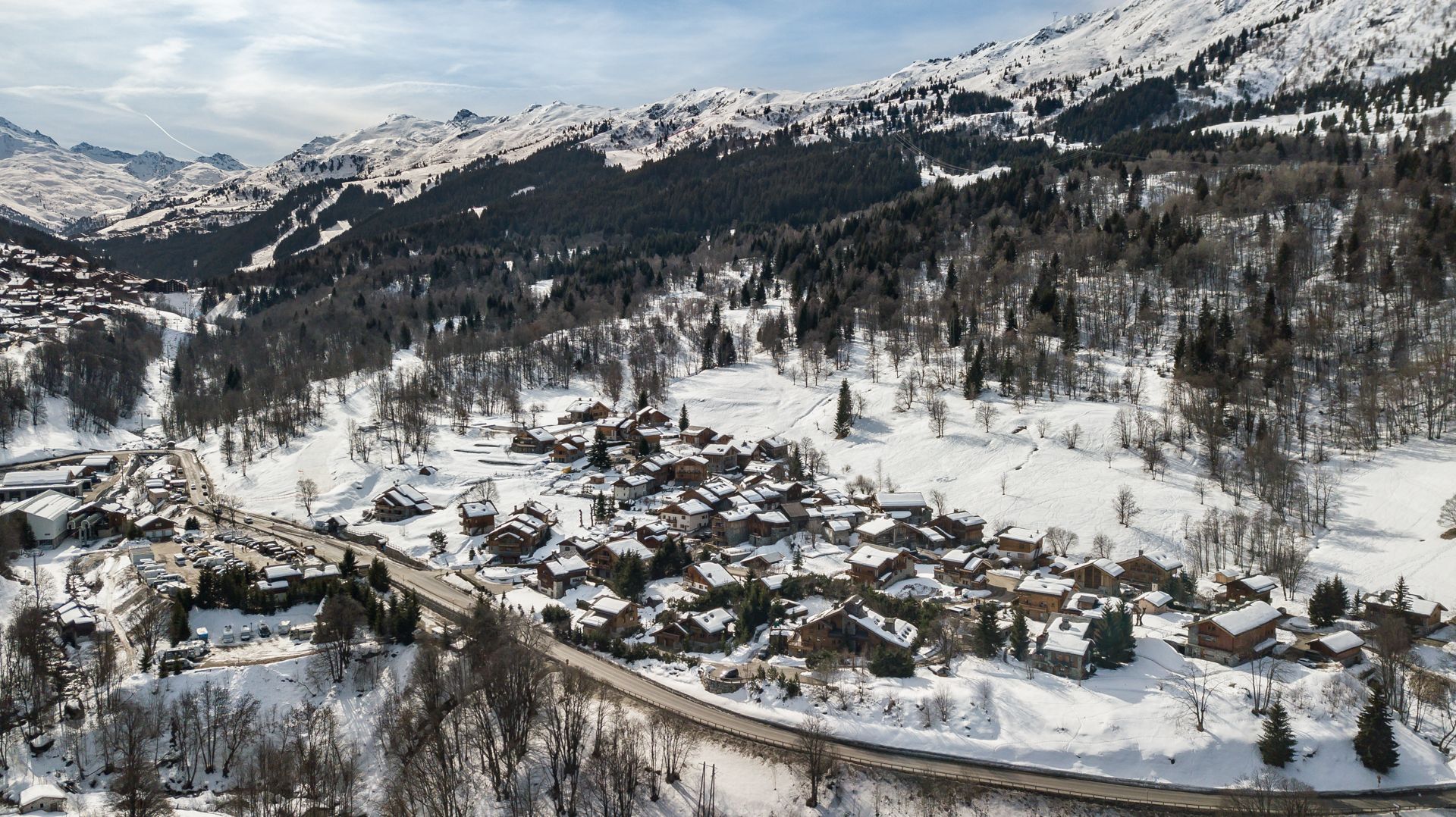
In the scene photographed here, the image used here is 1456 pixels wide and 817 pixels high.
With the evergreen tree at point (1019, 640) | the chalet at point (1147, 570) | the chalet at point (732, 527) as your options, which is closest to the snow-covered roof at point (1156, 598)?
the chalet at point (1147, 570)

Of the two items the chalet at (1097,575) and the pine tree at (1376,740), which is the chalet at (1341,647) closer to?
the pine tree at (1376,740)

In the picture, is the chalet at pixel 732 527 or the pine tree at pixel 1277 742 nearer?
the pine tree at pixel 1277 742

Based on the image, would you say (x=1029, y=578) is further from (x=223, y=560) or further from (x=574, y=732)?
(x=223, y=560)

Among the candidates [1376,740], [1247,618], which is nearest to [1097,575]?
[1247,618]

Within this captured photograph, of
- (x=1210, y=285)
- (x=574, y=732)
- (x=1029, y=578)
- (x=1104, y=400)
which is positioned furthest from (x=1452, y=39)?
(x=574, y=732)

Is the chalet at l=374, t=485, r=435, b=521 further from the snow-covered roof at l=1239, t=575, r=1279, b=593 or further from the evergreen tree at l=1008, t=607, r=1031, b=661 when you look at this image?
the snow-covered roof at l=1239, t=575, r=1279, b=593
